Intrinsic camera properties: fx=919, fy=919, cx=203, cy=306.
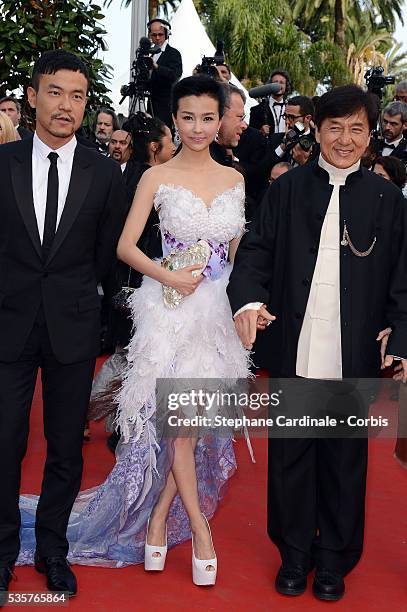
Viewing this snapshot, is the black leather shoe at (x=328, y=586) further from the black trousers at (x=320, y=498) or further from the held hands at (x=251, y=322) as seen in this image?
the held hands at (x=251, y=322)

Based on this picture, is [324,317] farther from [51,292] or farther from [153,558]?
[153,558]

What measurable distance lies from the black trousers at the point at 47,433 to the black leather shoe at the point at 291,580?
0.87 metres

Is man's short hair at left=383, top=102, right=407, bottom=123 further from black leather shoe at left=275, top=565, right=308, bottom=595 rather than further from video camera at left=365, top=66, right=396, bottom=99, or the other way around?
black leather shoe at left=275, top=565, right=308, bottom=595

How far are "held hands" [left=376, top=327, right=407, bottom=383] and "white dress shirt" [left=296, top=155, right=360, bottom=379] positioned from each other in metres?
0.17

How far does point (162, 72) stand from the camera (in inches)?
348

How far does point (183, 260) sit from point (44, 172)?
683 mm

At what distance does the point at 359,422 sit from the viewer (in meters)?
3.71

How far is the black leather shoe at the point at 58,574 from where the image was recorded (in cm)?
354

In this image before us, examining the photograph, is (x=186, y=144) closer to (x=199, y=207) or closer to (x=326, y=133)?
(x=199, y=207)

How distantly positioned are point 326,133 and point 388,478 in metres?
2.34

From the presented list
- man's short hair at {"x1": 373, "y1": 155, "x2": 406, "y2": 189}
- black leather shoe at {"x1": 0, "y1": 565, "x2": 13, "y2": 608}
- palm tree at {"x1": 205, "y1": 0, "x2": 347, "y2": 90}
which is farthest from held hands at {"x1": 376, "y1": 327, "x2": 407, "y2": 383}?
palm tree at {"x1": 205, "y1": 0, "x2": 347, "y2": 90}

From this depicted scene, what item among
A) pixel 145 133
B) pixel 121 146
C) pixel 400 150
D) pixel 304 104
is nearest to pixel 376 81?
pixel 400 150

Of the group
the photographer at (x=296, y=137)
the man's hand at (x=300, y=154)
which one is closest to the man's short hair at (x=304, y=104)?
the photographer at (x=296, y=137)

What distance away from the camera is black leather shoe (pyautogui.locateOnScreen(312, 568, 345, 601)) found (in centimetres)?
363
